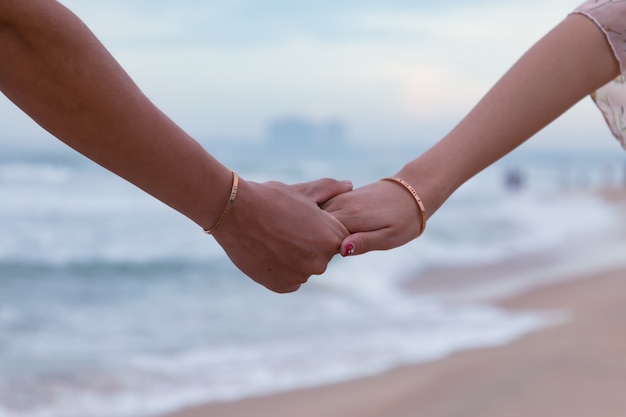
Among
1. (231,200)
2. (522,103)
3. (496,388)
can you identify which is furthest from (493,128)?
(496,388)

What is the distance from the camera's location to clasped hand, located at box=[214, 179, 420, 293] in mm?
1970

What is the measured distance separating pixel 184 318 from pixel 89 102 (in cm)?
427

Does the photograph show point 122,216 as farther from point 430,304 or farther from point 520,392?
point 520,392

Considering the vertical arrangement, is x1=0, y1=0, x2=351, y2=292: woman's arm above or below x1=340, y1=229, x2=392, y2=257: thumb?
above

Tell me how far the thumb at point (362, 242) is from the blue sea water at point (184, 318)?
188 cm

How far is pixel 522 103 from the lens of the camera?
194 centimetres

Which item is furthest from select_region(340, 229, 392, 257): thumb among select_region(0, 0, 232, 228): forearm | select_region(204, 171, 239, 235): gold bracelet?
select_region(0, 0, 232, 228): forearm

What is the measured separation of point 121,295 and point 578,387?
4470mm

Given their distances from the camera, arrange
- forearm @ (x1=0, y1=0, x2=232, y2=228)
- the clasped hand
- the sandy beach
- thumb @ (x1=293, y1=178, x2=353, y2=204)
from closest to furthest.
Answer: forearm @ (x1=0, y1=0, x2=232, y2=228) < the clasped hand < thumb @ (x1=293, y1=178, x2=353, y2=204) < the sandy beach

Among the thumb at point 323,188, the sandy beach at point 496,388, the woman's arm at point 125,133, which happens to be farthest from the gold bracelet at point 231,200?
the sandy beach at point 496,388

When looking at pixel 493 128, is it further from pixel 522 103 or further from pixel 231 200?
pixel 231 200

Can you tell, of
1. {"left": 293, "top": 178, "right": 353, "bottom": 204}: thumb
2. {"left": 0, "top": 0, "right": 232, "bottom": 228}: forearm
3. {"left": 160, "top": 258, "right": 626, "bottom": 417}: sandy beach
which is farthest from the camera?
{"left": 160, "top": 258, "right": 626, "bottom": 417}: sandy beach

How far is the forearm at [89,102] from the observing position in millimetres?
1418

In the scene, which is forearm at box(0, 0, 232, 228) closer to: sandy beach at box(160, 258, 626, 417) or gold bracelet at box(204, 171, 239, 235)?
gold bracelet at box(204, 171, 239, 235)
